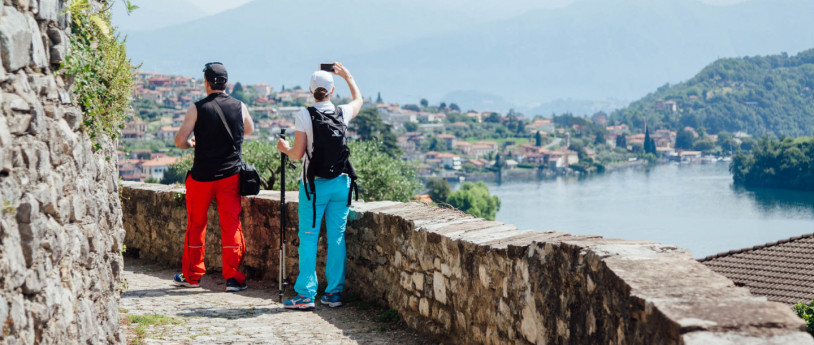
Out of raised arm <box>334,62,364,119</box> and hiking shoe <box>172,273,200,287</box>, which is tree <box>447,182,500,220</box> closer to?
hiking shoe <box>172,273,200,287</box>

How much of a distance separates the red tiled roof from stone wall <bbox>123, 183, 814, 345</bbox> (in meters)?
9.24

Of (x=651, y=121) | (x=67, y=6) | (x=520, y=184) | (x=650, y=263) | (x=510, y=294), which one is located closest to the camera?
(x=650, y=263)

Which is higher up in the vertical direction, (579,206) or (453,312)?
(453,312)

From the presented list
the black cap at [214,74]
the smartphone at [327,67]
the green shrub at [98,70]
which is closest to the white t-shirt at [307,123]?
the smartphone at [327,67]

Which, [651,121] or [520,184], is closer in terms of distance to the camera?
[520,184]

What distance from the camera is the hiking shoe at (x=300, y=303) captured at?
4941 millimetres

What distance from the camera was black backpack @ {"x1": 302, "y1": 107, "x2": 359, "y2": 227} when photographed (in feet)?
15.5

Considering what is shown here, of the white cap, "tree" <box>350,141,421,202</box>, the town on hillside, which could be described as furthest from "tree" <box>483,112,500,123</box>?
the white cap

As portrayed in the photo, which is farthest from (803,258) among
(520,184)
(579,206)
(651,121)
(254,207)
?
(651,121)

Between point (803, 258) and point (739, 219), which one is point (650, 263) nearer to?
point (803, 258)

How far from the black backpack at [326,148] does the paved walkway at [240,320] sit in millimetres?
740

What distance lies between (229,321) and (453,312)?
1.31m

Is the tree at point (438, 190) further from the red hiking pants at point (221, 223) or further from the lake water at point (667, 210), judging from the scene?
the red hiking pants at point (221, 223)

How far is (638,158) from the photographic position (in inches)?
6083
